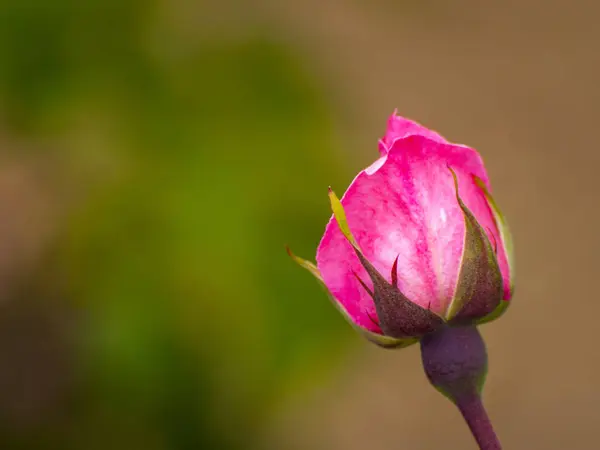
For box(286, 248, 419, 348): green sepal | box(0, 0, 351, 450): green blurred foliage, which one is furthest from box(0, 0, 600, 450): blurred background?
box(286, 248, 419, 348): green sepal

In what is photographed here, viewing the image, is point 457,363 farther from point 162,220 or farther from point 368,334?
point 162,220

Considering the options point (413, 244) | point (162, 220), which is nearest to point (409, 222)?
point (413, 244)

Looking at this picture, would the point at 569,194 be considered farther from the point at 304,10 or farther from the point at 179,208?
the point at 179,208

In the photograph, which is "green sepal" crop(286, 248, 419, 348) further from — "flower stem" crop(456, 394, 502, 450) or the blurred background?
the blurred background

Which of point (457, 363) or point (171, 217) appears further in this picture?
point (171, 217)

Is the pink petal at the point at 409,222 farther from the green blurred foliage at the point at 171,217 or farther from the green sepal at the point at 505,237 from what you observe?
the green blurred foliage at the point at 171,217

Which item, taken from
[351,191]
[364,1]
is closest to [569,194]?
[364,1]

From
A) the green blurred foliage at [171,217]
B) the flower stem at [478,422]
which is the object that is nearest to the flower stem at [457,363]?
the flower stem at [478,422]
